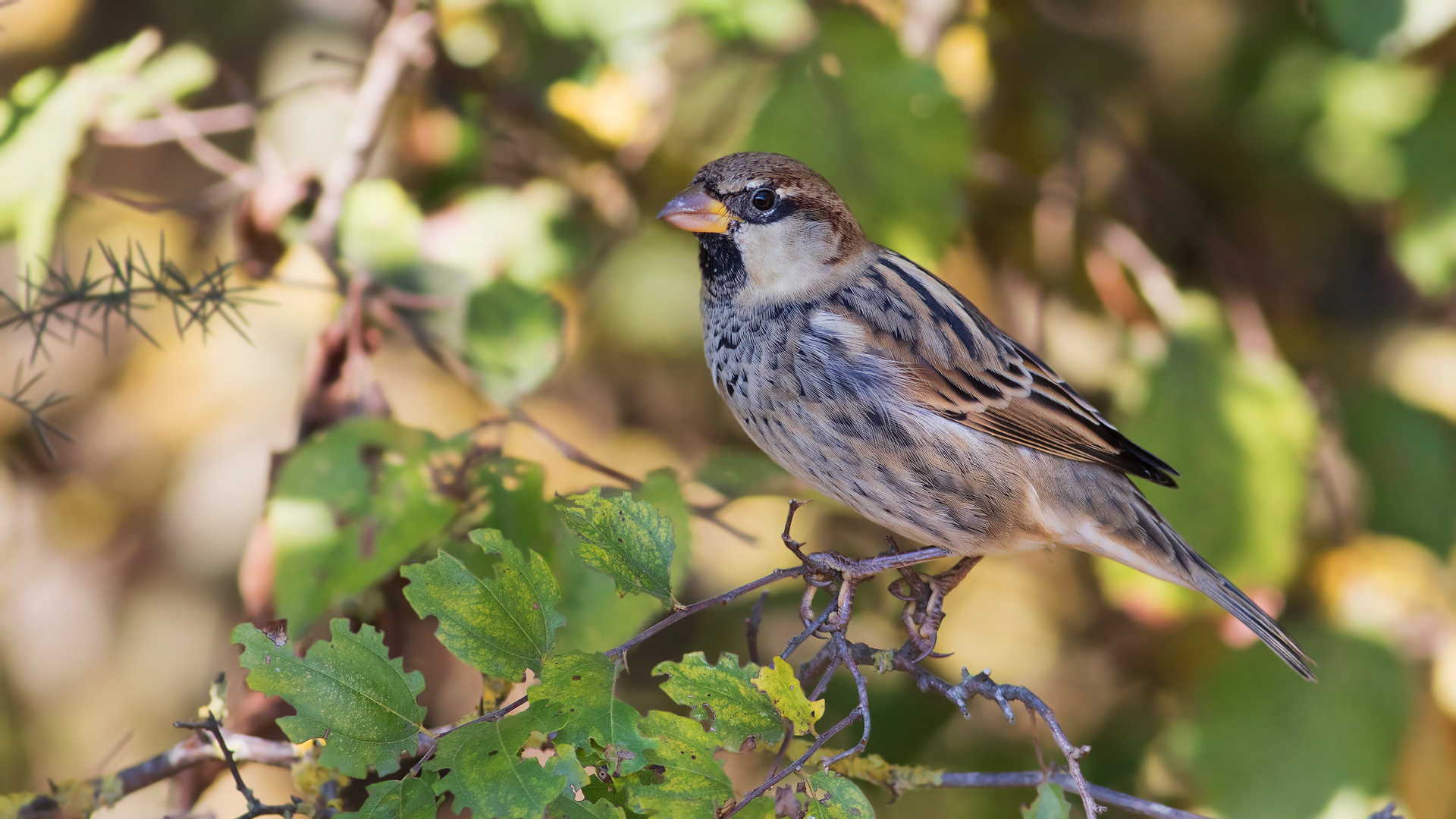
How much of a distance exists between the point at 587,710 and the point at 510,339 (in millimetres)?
973

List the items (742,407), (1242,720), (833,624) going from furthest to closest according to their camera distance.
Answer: (1242,720)
(742,407)
(833,624)

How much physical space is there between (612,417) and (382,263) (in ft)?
3.14

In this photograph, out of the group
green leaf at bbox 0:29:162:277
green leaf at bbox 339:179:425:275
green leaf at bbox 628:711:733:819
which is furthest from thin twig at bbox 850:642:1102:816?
green leaf at bbox 0:29:162:277

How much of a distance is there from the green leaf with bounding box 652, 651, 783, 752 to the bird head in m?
0.86

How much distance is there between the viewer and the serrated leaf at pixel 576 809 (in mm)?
1121

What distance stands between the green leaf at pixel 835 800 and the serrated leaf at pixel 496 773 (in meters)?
0.26

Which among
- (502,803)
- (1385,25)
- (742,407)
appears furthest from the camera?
(1385,25)

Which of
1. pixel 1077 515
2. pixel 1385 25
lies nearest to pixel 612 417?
pixel 1077 515

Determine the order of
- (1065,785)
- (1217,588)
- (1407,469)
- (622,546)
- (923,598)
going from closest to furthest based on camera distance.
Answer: (622,546), (1065,785), (923,598), (1217,588), (1407,469)

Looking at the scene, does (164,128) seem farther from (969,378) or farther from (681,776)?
(681,776)

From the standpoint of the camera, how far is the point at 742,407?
182 centimetres

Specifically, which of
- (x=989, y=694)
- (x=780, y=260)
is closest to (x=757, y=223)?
(x=780, y=260)

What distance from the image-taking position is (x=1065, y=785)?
146 centimetres

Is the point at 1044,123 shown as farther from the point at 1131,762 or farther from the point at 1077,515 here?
the point at 1131,762
